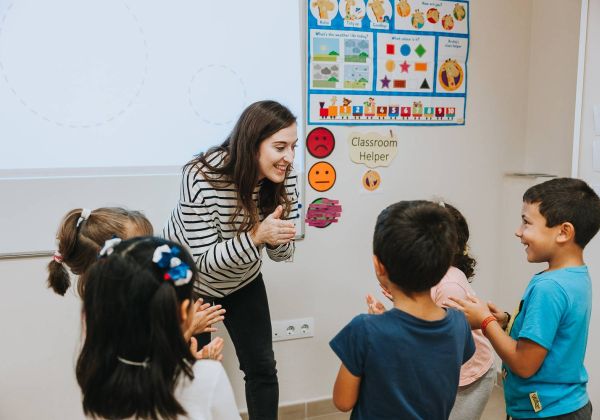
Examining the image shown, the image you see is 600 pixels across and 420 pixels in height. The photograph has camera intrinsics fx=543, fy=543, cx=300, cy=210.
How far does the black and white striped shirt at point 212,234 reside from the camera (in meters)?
1.63

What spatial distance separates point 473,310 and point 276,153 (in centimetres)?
74

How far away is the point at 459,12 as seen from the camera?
2406 mm

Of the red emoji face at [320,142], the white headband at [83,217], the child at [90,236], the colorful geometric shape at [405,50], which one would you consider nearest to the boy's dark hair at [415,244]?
the child at [90,236]

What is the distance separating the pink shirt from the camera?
1466 mm

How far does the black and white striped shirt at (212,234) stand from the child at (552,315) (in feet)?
2.13

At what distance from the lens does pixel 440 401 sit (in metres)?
1.19

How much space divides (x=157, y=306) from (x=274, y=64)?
1.35 meters

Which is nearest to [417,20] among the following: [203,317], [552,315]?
[552,315]

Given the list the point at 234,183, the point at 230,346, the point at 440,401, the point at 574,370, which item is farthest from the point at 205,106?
the point at 574,370

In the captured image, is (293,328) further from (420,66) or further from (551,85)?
(551,85)

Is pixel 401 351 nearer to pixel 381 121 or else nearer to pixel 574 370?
pixel 574 370

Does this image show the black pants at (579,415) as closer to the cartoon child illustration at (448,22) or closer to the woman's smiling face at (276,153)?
the woman's smiling face at (276,153)

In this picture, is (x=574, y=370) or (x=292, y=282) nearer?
(x=574, y=370)

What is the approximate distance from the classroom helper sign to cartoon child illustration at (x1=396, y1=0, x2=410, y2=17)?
0.51 metres
